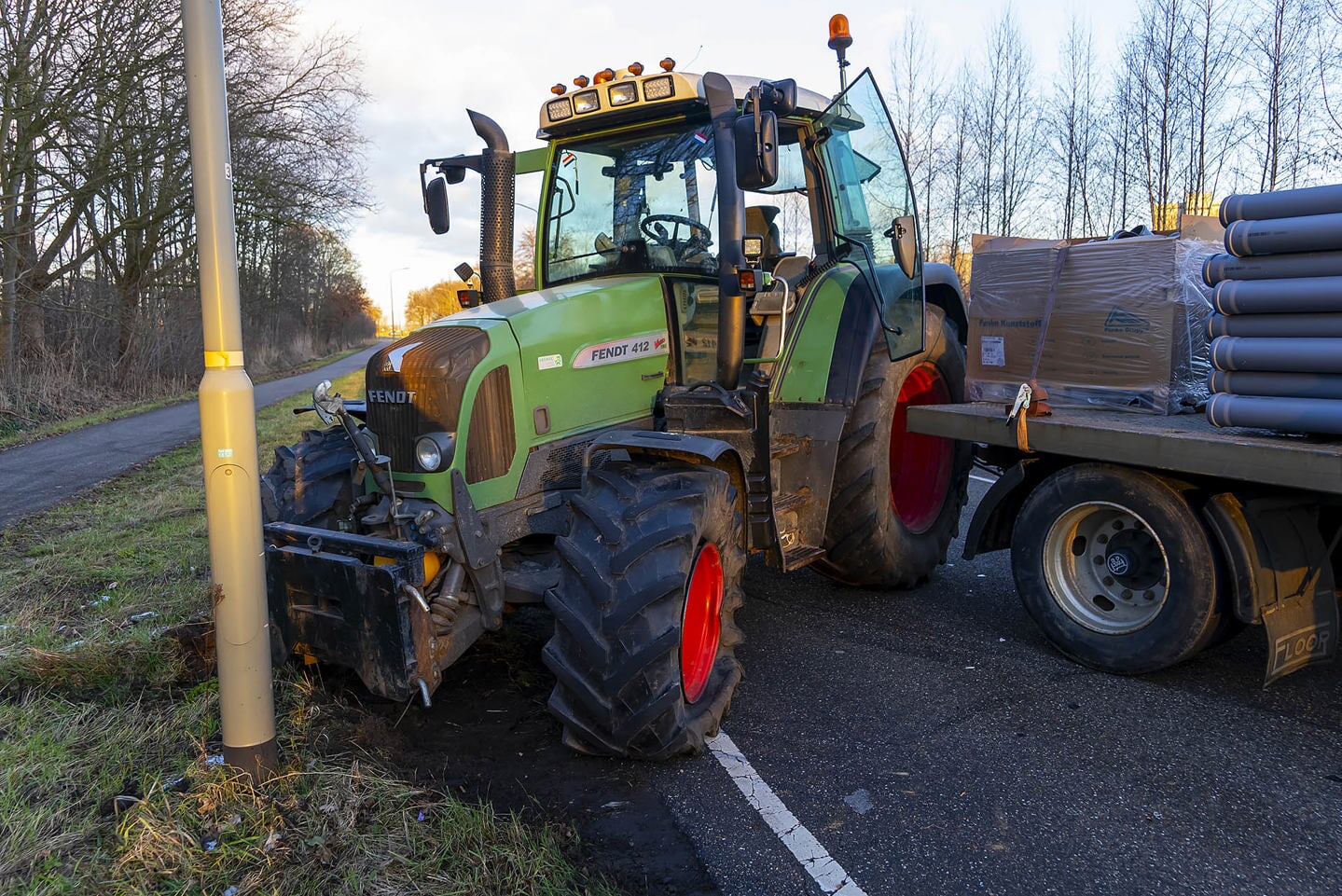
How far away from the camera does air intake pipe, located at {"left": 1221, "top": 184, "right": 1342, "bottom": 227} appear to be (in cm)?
346

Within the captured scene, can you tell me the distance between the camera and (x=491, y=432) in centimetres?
393

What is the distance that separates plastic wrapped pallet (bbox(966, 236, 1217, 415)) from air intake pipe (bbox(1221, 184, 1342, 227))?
0.57 metres

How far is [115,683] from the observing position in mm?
4094

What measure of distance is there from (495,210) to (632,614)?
8.80 ft

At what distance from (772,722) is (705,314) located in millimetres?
2010

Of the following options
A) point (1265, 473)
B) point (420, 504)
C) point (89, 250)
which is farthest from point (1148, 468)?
point (89, 250)

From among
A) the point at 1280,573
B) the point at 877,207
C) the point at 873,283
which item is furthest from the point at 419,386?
the point at 1280,573

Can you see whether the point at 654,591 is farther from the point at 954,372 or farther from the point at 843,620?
the point at 954,372

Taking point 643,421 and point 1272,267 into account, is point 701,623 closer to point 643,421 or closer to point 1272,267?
point 643,421

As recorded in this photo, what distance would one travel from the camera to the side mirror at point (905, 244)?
196 inches

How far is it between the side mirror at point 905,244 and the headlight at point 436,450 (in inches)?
104

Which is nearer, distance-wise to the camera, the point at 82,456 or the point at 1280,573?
the point at 1280,573

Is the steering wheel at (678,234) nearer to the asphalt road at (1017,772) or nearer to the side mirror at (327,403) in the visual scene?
the side mirror at (327,403)

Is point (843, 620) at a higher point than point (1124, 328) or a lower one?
lower
